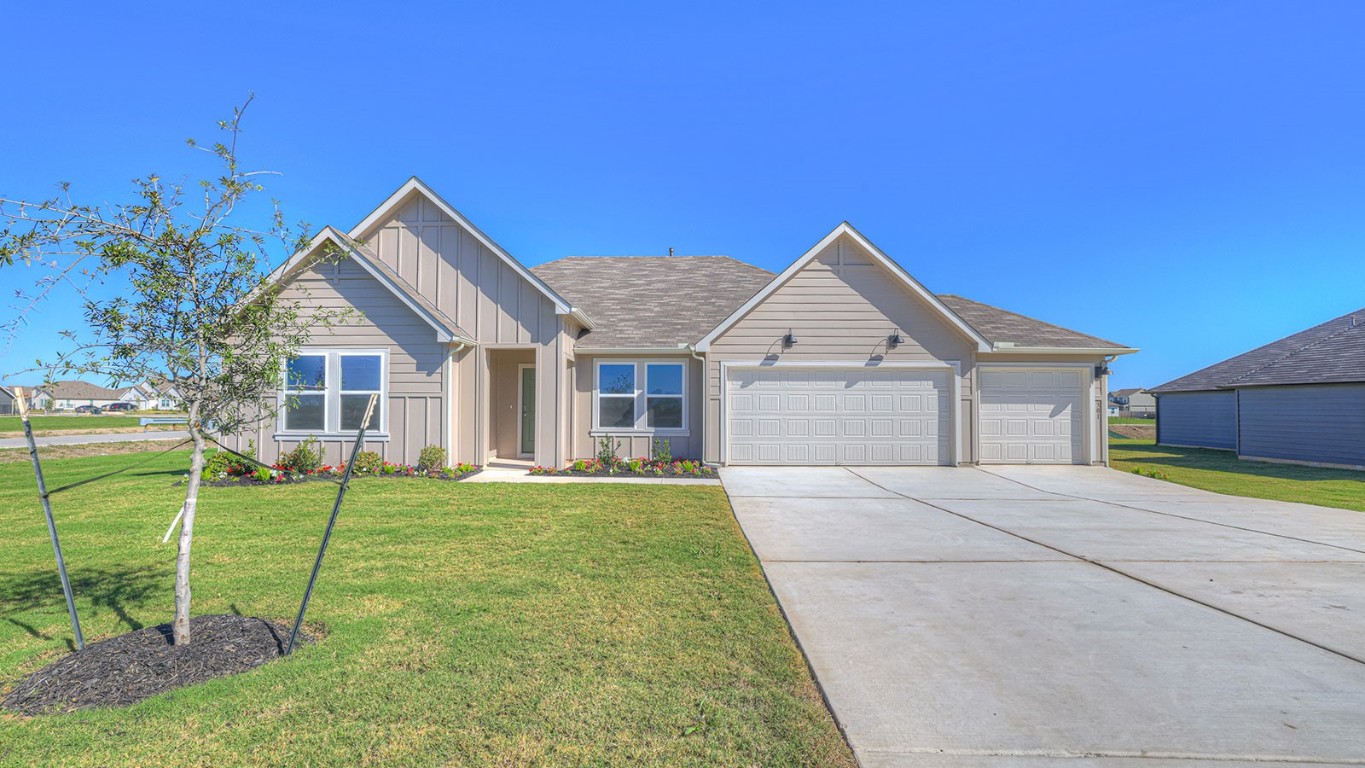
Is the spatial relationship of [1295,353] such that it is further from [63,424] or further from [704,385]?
[63,424]

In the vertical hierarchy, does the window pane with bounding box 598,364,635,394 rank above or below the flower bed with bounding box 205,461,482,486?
above

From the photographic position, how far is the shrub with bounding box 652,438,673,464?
1298 cm

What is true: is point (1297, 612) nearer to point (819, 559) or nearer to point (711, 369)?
point (819, 559)

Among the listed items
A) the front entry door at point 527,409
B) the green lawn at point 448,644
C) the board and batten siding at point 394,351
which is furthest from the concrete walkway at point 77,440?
the green lawn at point 448,644

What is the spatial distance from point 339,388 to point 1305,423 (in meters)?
24.6

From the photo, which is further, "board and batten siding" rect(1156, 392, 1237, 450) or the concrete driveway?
"board and batten siding" rect(1156, 392, 1237, 450)

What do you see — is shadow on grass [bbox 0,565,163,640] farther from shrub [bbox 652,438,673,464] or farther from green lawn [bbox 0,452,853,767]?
shrub [bbox 652,438,673,464]

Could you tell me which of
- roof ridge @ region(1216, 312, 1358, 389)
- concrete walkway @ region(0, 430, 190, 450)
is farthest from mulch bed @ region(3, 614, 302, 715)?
roof ridge @ region(1216, 312, 1358, 389)

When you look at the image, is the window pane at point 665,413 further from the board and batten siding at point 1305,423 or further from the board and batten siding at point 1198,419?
the board and batten siding at point 1198,419

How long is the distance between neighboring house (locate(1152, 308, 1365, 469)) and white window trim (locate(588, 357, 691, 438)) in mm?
17009

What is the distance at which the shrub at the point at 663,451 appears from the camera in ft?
42.6

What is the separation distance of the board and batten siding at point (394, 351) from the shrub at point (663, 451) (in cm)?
450

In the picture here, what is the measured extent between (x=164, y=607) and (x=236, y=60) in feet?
26.8

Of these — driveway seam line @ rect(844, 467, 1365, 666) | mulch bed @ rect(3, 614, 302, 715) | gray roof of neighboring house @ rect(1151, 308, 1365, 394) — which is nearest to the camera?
mulch bed @ rect(3, 614, 302, 715)
